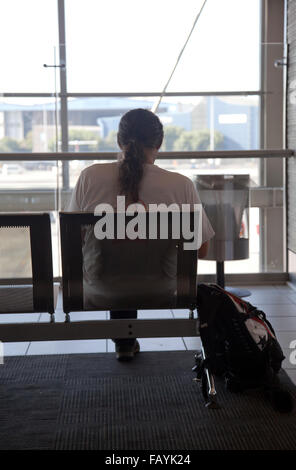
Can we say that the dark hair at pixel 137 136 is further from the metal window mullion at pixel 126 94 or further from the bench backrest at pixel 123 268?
the metal window mullion at pixel 126 94

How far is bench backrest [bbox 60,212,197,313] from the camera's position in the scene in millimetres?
2467

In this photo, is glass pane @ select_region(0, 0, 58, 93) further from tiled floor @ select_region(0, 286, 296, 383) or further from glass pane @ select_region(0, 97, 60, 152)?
tiled floor @ select_region(0, 286, 296, 383)

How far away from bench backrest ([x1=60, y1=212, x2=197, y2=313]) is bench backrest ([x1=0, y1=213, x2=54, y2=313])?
0.20 ft

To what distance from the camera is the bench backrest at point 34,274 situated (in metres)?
2.45

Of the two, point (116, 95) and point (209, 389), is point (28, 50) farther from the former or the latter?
point (209, 389)

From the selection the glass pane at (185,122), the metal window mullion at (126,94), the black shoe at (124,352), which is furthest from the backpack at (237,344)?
the metal window mullion at (126,94)

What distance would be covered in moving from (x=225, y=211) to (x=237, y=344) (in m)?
1.83

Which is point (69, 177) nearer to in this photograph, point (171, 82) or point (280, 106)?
point (171, 82)

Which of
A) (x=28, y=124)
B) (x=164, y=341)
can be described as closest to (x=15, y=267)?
(x=164, y=341)

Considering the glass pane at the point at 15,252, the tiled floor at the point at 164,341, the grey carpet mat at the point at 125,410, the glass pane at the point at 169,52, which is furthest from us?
the glass pane at the point at 169,52

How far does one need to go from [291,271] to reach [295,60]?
58.4 inches

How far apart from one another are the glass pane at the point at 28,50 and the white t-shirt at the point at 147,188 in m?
2.04

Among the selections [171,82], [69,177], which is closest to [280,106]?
[171,82]

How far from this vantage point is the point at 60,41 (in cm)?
480
